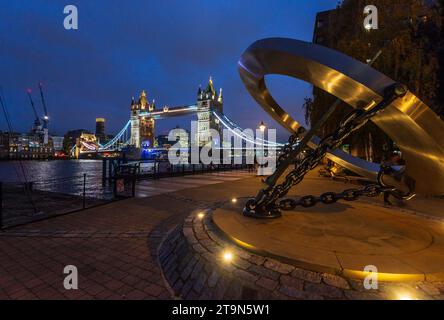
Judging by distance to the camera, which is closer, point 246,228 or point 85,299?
point 85,299

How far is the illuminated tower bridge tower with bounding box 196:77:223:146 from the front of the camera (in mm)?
76125

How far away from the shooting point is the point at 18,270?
360 centimetres

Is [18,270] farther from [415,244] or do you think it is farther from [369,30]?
[369,30]

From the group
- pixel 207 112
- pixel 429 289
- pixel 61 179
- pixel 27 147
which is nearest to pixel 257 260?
pixel 429 289

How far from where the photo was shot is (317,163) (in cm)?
433

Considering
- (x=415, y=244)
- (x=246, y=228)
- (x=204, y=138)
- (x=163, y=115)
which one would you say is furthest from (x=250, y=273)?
(x=163, y=115)

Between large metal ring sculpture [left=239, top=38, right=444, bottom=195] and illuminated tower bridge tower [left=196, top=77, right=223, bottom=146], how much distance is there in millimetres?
69089

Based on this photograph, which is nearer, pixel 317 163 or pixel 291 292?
pixel 291 292

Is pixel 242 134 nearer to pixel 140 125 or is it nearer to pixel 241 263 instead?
pixel 140 125

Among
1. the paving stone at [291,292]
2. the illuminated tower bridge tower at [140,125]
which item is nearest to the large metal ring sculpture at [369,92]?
the paving stone at [291,292]

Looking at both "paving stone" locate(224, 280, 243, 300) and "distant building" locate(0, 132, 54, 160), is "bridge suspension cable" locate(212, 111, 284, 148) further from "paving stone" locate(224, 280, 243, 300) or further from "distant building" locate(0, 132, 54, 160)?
"distant building" locate(0, 132, 54, 160)

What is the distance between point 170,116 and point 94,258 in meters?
99.1

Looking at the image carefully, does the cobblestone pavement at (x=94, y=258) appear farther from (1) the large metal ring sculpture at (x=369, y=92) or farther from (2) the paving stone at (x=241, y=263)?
(1) the large metal ring sculpture at (x=369, y=92)
